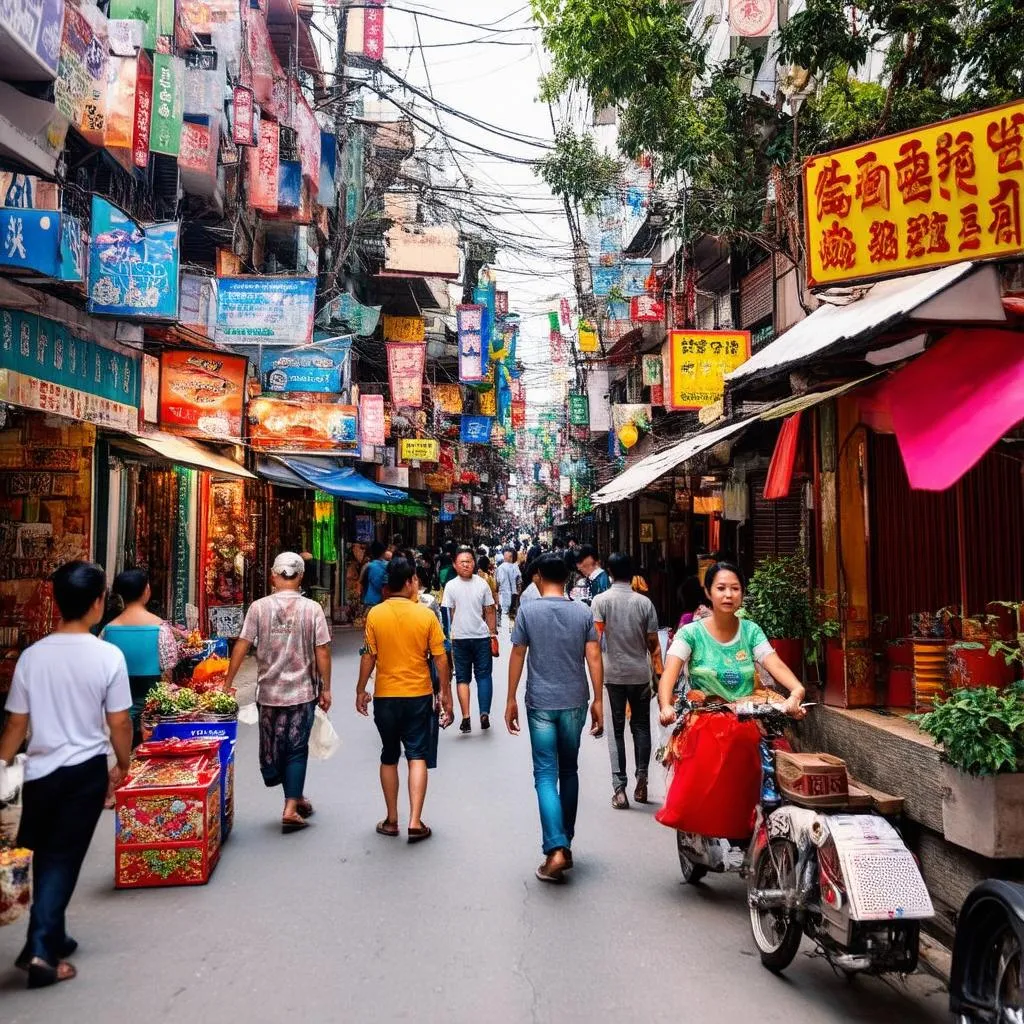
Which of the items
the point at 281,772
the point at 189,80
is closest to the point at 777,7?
the point at 189,80

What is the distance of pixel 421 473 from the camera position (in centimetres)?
3503

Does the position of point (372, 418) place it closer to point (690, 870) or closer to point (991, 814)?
point (690, 870)

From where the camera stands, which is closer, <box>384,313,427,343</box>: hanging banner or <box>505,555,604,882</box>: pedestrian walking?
<box>505,555,604,882</box>: pedestrian walking

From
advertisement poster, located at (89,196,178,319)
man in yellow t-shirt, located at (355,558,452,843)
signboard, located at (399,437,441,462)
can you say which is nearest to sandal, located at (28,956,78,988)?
man in yellow t-shirt, located at (355,558,452,843)

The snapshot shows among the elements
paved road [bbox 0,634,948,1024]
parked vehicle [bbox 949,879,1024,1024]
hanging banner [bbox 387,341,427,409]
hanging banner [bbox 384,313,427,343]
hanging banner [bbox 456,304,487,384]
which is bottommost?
paved road [bbox 0,634,948,1024]

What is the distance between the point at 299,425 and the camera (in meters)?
16.4

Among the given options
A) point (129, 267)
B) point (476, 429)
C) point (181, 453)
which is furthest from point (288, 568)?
point (476, 429)

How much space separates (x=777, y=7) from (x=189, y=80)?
325 inches

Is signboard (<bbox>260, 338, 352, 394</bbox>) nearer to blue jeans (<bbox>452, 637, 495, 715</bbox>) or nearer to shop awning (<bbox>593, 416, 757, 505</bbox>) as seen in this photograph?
shop awning (<bbox>593, 416, 757, 505</bbox>)

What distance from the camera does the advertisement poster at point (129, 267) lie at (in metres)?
9.81

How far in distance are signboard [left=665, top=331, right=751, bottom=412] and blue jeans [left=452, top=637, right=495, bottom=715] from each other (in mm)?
6604

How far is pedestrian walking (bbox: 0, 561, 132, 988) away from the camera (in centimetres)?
412

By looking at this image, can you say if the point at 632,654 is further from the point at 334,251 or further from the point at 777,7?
the point at 334,251

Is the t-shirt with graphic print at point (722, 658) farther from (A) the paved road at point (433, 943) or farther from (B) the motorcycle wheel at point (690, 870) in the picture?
(A) the paved road at point (433, 943)
